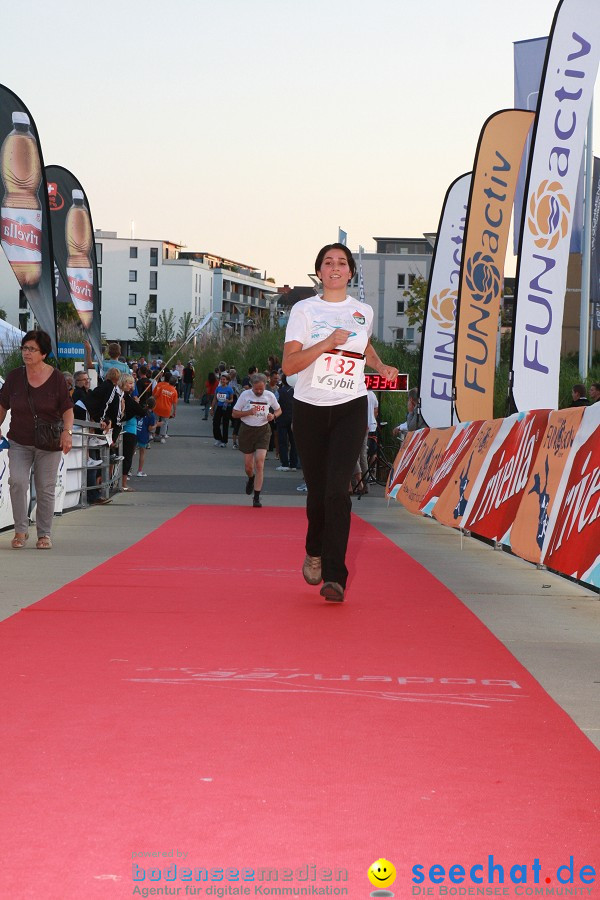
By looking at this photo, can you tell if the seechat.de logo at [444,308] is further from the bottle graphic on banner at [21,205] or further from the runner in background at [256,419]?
the bottle graphic on banner at [21,205]

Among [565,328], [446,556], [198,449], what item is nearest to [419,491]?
[446,556]

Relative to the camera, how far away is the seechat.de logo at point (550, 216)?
14.0 m

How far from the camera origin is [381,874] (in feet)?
10.4

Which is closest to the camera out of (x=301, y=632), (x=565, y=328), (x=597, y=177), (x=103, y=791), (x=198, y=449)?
(x=103, y=791)

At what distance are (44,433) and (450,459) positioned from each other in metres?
5.72

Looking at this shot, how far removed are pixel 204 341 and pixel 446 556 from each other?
65212 millimetres

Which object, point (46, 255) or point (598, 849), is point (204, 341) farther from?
point (598, 849)

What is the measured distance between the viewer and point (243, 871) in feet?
10.6

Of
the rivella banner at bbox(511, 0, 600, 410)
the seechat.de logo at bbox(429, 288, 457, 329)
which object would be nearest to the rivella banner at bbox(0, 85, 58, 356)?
the rivella banner at bbox(511, 0, 600, 410)

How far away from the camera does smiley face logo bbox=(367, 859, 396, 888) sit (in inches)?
123

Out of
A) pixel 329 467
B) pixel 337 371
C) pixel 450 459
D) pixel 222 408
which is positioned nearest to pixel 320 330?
pixel 337 371

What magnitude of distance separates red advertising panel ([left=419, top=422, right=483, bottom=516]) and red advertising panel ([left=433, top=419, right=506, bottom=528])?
0.48 feet

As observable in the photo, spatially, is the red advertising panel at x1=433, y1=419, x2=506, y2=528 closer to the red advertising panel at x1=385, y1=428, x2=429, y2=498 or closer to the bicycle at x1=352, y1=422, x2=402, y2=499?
the red advertising panel at x1=385, y1=428, x2=429, y2=498

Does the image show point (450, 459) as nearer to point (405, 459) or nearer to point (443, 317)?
point (405, 459)
